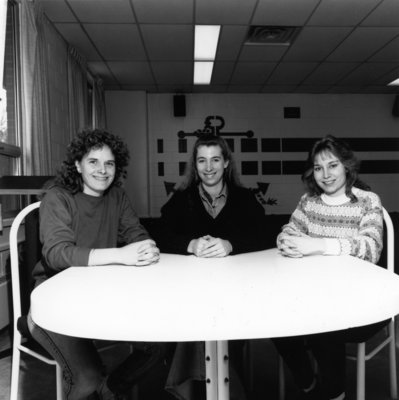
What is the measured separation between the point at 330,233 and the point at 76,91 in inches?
160

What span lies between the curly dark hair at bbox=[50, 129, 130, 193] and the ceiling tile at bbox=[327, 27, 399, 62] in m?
3.62

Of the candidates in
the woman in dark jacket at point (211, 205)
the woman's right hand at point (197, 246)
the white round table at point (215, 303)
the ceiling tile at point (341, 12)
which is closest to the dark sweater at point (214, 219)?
the woman in dark jacket at point (211, 205)

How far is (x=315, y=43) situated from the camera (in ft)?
15.0

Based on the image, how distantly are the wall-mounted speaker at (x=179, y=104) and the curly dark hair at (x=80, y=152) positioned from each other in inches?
209

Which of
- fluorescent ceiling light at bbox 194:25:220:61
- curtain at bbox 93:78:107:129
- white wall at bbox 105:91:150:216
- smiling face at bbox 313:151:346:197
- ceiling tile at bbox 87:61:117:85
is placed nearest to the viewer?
smiling face at bbox 313:151:346:197

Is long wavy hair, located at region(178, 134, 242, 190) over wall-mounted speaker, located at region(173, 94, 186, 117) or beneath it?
beneath

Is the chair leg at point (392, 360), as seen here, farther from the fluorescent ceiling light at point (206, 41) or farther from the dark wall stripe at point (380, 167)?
the dark wall stripe at point (380, 167)

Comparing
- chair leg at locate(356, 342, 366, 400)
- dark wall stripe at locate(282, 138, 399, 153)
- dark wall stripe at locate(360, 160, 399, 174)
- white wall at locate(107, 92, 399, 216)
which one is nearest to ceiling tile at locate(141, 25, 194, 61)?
white wall at locate(107, 92, 399, 216)

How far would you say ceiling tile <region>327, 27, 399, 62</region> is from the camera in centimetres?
425

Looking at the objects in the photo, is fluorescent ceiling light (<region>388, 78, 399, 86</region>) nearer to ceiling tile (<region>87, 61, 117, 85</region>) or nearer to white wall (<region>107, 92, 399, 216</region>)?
white wall (<region>107, 92, 399, 216</region>)

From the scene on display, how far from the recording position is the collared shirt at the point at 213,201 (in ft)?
6.14

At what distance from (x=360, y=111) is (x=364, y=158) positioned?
33.4 inches

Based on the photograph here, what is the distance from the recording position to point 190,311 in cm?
64

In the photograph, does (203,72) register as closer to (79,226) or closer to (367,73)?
(367,73)
